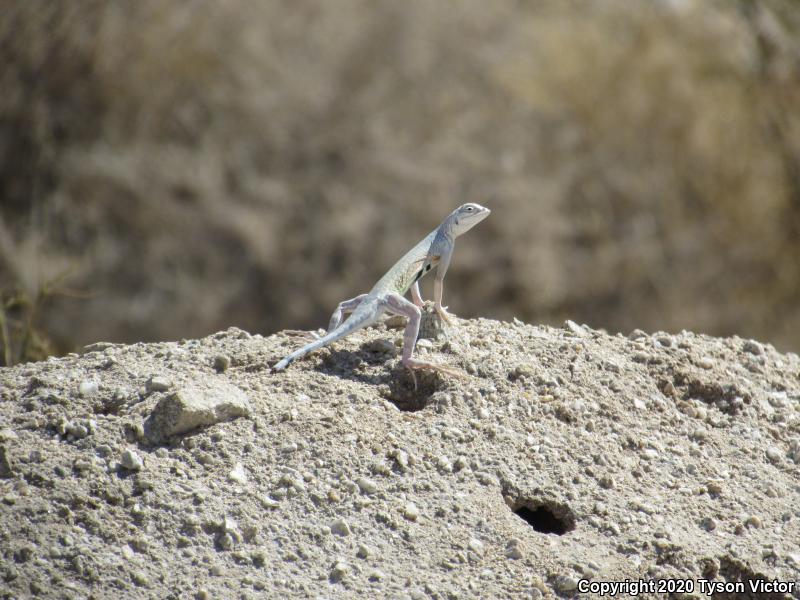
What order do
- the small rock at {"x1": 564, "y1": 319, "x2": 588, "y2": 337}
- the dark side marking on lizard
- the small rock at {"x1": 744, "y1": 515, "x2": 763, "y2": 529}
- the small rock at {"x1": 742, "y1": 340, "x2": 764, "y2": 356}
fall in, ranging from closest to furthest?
the small rock at {"x1": 744, "y1": 515, "x2": 763, "y2": 529} → the dark side marking on lizard → the small rock at {"x1": 564, "y1": 319, "x2": 588, "y2": 337} → the small rock at {"x1": 742, "y1": 340, "x2": 764, "y2": 356}

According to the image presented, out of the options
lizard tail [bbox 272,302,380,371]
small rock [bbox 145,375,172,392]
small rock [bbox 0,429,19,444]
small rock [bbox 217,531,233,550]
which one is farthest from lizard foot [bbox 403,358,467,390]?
small rock [bbox 0,429,19,444]

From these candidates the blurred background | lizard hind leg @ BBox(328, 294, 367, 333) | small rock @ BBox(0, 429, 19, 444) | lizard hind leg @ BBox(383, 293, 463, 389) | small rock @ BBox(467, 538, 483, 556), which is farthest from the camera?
the blurred background

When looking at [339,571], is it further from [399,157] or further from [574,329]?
[399,157]

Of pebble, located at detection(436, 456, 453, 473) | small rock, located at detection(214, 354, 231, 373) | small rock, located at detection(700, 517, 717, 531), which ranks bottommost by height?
pebble, located at detection(436, 456, 453, 473)

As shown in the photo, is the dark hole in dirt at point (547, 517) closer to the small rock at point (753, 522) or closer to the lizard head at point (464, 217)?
the small rock at point (753, 522)

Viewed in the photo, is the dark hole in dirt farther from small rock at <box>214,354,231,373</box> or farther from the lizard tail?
small rock at <box>214,354,231,373</box>

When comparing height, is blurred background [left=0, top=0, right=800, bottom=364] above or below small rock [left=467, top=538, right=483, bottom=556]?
above

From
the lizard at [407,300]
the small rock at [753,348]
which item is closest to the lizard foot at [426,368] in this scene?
the lizard at [407,300]

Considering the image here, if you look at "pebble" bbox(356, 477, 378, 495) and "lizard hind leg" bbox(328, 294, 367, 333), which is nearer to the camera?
"pebble" bbox(356, 477, 378, 495)

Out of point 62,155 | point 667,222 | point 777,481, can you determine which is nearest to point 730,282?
point 667,222
